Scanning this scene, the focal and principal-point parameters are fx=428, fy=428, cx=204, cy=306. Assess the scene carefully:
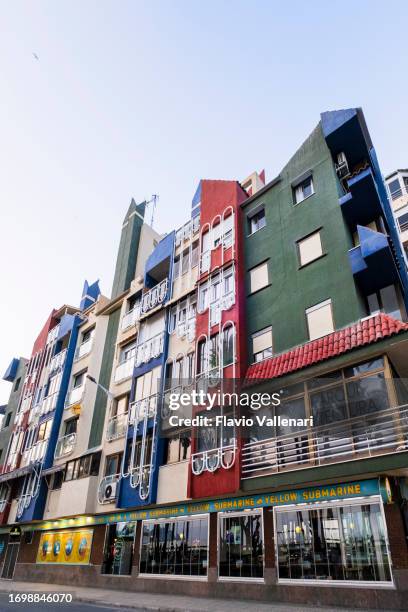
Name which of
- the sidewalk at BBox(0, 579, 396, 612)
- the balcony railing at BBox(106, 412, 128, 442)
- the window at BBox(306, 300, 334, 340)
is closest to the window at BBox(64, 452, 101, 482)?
the balcony railing at BBox(106, 412, 128, 442)

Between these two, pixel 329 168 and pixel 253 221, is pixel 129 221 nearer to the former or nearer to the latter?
pixel 253 221

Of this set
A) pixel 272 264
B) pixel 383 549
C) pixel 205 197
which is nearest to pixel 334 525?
pixel 383 549

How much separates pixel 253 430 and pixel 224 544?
4641 mm

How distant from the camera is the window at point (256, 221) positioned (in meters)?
23.5

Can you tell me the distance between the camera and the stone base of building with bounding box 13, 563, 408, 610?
1213 cm

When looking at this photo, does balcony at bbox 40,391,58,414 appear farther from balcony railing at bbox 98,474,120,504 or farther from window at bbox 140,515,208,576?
window at bbox 140,515,208,576

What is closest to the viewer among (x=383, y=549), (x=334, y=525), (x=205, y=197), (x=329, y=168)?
(x=383, y=549)

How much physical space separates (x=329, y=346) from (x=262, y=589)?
8844 mm

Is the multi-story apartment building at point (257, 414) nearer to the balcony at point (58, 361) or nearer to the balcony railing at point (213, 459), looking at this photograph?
the balcony railing at point (213, 459)

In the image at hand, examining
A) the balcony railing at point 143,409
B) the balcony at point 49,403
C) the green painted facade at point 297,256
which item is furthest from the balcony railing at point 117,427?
the green painted facade at point 297,256

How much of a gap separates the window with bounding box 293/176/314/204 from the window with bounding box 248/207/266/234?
7.45 ft

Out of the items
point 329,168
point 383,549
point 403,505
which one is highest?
point 329,168

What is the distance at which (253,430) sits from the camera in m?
17.5

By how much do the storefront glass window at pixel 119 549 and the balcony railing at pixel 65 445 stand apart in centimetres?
721
